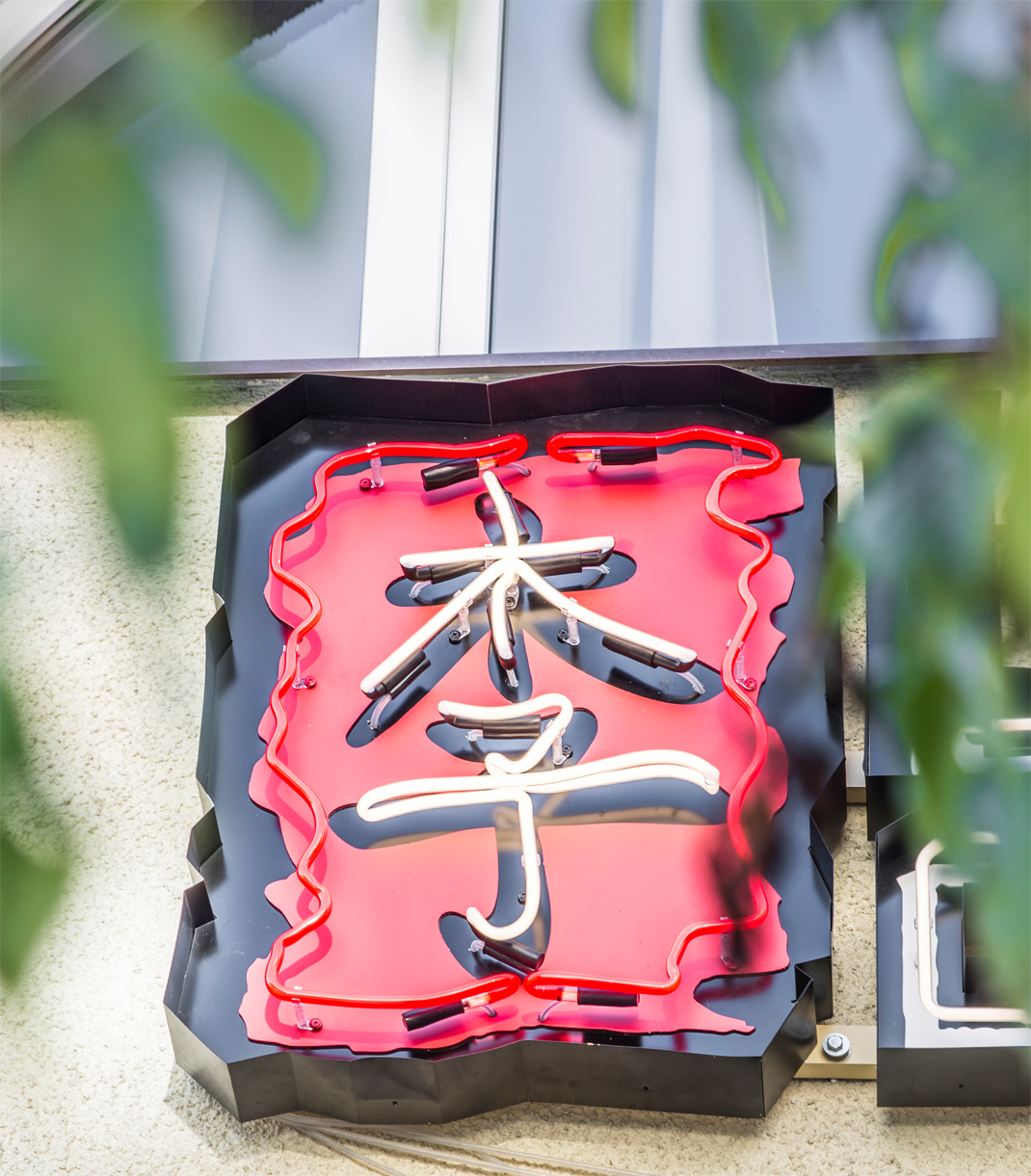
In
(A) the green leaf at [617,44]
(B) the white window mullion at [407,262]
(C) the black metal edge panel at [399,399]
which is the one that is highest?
(B) the white window mullion at [407,262]

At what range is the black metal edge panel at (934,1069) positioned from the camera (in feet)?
5.88

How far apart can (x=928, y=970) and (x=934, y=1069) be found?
127 mm

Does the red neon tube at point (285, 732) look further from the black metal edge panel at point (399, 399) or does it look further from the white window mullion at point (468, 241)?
the white window mullion at point (468, 241)

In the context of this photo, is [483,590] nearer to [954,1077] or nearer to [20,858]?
[954,1077]

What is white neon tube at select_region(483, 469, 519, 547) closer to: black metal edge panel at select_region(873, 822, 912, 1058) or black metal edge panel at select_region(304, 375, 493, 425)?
black metal edge panel at select_region(304, 375, 493, 425)

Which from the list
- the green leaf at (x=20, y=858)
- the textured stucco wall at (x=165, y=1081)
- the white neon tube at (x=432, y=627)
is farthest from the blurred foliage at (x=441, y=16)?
the white neon tube at (x=432, y=627)

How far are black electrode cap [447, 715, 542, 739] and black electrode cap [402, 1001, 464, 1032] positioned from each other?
1.51ft

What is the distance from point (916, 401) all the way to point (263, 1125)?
5.68 feet

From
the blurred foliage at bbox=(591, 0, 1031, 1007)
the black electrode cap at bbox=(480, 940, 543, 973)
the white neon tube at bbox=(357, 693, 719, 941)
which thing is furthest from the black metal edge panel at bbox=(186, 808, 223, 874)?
the blurred foliage at bbox=(591, 0, 1031, 1007)

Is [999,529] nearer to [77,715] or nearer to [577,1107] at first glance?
[577,1107]

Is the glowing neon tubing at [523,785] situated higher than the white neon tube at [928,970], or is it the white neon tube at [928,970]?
the glowing neon tubing at [523,785]

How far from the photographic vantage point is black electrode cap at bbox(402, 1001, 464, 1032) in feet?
6.17

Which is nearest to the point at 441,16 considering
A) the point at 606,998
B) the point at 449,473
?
the point at 606,998

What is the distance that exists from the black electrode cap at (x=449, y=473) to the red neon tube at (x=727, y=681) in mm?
152
